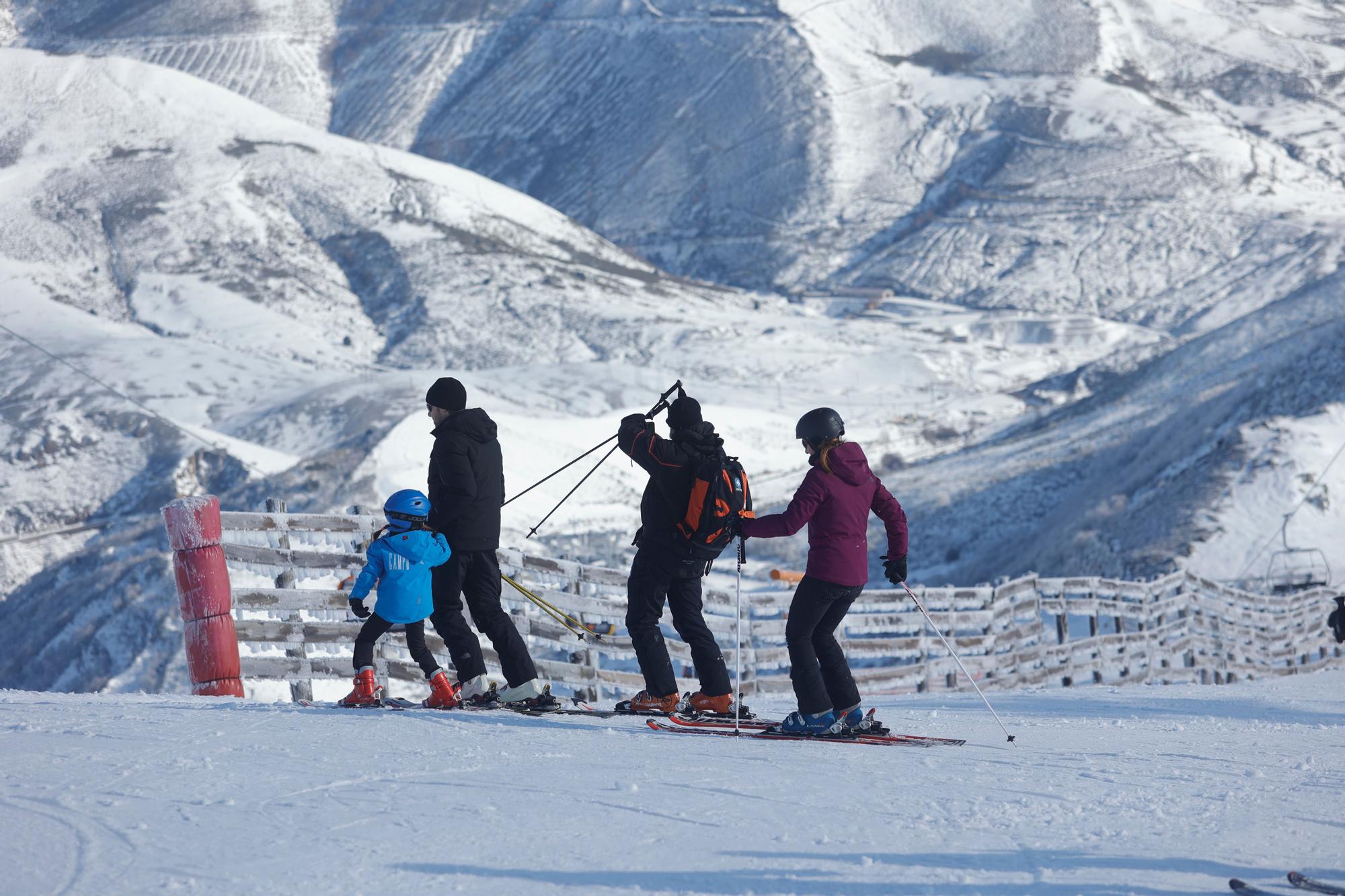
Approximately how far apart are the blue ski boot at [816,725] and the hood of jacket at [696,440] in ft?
4.40

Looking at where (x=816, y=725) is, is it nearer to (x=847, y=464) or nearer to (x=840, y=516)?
(x=840, y=516)

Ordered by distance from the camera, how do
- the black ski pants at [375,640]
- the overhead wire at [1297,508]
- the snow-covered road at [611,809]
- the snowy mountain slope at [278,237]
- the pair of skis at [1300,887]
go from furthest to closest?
1. the snowy mountain slope at [278,237]
2. the overhead wire at [1297,508]
3. the black ski pants at [375,640]
4. the snow-covered road at [611,809]
5. the pair of skis at [1300,887]

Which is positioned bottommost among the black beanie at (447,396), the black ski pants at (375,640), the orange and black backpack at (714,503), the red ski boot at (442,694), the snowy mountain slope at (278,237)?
the red ski boot at (442,694)

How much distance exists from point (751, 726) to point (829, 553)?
3.79 ft

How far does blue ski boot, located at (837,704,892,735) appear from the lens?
6.88 m

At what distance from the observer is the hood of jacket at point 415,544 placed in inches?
281

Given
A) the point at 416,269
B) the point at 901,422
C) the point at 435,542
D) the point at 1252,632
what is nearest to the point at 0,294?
the point at 416,269

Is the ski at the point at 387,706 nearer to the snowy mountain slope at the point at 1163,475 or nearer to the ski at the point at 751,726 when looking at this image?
the ski at the point at 751,726

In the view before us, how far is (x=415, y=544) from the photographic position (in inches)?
281

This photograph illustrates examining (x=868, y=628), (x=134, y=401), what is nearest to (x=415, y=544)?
(x=868, y=628)

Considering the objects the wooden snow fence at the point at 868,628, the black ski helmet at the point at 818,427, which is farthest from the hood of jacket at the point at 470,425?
the wooden snow fence at the point at 868,628

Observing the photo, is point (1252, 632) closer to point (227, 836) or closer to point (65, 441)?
point (227, 836)

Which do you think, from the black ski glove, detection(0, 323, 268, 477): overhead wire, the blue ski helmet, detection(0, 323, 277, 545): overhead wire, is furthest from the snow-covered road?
detection(0, 323, 268, 477): overhead wire

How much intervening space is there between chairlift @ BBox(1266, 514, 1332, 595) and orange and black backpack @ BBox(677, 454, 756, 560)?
18412 millimetres
